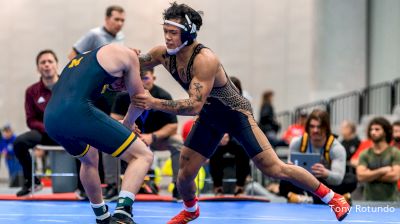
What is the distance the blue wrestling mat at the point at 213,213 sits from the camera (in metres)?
6.83

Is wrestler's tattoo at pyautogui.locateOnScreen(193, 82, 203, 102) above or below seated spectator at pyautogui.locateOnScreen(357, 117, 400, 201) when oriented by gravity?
above

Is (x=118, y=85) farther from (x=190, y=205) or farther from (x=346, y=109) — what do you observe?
(x=346, y=109)

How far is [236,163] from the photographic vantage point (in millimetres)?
9148

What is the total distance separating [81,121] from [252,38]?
1158cm

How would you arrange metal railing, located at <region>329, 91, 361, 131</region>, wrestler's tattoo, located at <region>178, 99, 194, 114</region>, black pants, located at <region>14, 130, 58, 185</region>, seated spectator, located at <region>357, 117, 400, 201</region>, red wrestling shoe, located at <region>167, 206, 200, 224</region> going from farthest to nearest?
metal railing, located at <region>329, 91, 361, 131</region> → seated spectator, located at <region>357, 117, 400, 201</region> → black pants, located at <region>14, 130, 58, 185</region> → red wrestling shoe, located at <region>167, 206, 200, 224</region> → wrestler's tattoo, located at <region>178, 99, 194, 114</region>

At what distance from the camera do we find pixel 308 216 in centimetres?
723

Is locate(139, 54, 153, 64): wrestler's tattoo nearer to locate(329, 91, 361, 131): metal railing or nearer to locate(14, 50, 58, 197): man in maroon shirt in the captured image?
locate(14, 50, 58, 197): man in maroon shirt

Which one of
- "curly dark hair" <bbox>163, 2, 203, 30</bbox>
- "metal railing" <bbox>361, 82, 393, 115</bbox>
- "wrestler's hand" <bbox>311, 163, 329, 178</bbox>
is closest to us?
"curly dark hair" <bbox>163, 2, 203, 30</bbox>

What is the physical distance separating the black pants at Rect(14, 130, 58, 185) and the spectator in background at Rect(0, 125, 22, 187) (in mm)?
4193

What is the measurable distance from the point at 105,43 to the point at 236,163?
1.91 m

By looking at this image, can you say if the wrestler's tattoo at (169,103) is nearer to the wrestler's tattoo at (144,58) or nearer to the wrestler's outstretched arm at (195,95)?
the wrestler's outstretched arm at (195,95)

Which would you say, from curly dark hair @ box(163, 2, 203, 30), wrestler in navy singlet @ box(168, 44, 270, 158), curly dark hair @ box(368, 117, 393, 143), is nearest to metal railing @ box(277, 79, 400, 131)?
curly dark hair @ box(368, 117, 393, 143)

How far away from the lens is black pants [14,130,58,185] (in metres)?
8.69

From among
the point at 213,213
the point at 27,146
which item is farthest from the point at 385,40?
the point at 213,213
